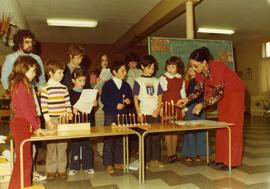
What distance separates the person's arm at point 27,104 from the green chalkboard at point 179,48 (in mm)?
2358

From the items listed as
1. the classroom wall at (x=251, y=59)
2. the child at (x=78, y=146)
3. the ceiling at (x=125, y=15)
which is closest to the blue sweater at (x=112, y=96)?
the child at (x=78, y=146)

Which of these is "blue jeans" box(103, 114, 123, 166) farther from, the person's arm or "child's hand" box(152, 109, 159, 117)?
the person's arm

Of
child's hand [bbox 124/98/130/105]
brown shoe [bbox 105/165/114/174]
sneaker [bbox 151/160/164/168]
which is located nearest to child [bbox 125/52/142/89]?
child's hand [bbox 124/98/130/105]

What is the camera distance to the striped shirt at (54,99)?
324cm

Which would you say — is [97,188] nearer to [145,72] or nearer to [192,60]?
[145,72]

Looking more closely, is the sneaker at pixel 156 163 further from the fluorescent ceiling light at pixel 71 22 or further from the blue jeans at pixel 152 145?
the fluorescent ceiling light at pixel 71 22

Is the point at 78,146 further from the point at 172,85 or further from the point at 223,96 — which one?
the point at 223,96

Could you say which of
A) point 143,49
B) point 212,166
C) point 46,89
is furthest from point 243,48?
point 46,89

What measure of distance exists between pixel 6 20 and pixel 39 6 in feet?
5.88

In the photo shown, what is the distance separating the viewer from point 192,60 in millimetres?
3541

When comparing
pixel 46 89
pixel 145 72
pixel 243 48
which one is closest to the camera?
pixel 46 89

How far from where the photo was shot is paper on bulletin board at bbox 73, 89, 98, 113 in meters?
3.30

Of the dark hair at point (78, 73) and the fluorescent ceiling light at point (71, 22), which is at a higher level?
the fluorescent ceiling light at point (71, 22)

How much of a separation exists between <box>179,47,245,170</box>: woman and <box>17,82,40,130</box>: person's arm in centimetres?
187
